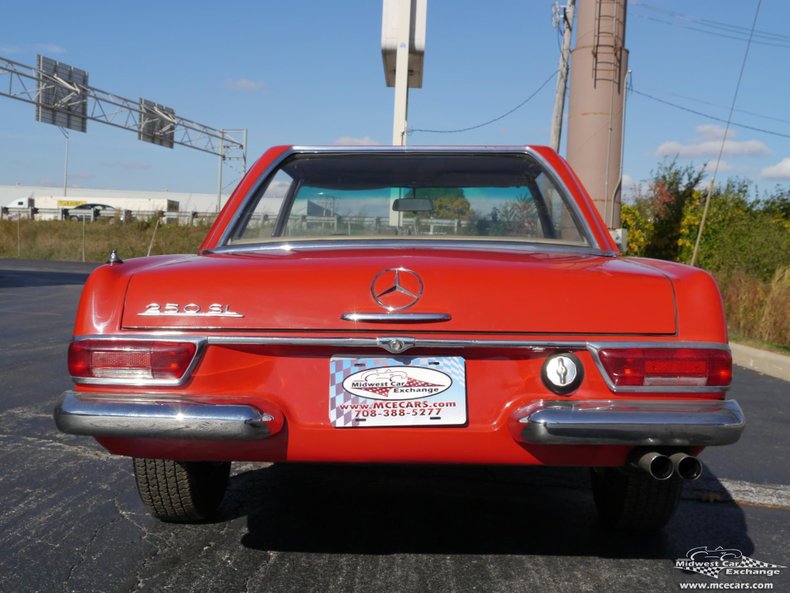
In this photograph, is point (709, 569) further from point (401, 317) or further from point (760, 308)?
point (760, 308)

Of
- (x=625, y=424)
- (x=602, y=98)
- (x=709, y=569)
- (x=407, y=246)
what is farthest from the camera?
(x=602, y=98)

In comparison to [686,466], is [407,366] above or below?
above

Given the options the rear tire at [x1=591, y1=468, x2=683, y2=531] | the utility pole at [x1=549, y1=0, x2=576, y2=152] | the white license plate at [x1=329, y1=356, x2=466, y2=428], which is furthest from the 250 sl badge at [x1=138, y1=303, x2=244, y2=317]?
the utility pole at [x1=549, y1=0, x2=576, y2=152]

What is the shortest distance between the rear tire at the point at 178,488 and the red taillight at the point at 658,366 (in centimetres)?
160

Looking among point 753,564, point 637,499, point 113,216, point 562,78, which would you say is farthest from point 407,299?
point 113,216

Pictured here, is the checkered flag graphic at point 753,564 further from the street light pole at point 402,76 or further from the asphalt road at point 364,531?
the street light pole at point 402,76

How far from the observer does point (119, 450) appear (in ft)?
9.07

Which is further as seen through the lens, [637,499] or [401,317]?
[637,499]

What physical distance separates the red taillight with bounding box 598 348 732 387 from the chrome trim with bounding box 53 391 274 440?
3.42ft

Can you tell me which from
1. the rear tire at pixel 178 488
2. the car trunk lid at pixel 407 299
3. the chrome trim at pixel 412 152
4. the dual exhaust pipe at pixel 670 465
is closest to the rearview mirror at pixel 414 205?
the chrome trim at pixel 412 152

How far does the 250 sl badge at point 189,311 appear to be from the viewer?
2688 millimetres

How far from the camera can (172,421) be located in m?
2.59

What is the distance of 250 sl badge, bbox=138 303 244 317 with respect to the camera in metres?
2.69

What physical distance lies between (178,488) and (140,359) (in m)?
0.83
